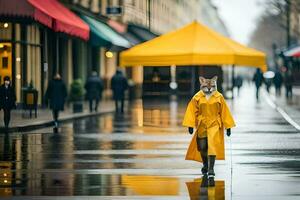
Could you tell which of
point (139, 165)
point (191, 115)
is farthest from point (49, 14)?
point (191, 115)

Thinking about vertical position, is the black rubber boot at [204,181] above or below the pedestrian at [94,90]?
below

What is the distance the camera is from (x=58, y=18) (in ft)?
123

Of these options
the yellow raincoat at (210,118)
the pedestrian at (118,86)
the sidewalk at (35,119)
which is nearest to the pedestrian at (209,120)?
the yellow raincoat at (210,118)

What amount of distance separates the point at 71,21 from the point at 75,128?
12.9 metres

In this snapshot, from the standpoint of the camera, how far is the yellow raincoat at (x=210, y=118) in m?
14.5

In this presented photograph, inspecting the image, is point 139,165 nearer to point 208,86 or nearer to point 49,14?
point 208,86

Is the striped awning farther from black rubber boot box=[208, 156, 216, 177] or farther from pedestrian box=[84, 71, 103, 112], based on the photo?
black rubber boot box=[208, 156, 216, 177]

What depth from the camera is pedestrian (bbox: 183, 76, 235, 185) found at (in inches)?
570

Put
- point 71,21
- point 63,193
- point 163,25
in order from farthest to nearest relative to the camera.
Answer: point 163,25 < point 71,21 < point 63,193

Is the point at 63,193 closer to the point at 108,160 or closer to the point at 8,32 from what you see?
the point at 108,160

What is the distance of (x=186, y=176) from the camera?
14844 mm

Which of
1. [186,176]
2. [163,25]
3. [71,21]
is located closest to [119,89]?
[71,21]

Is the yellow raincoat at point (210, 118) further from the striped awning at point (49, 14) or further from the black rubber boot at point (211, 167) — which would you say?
the striped awning at point (49, 14)

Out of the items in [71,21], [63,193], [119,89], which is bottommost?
[63,193]
